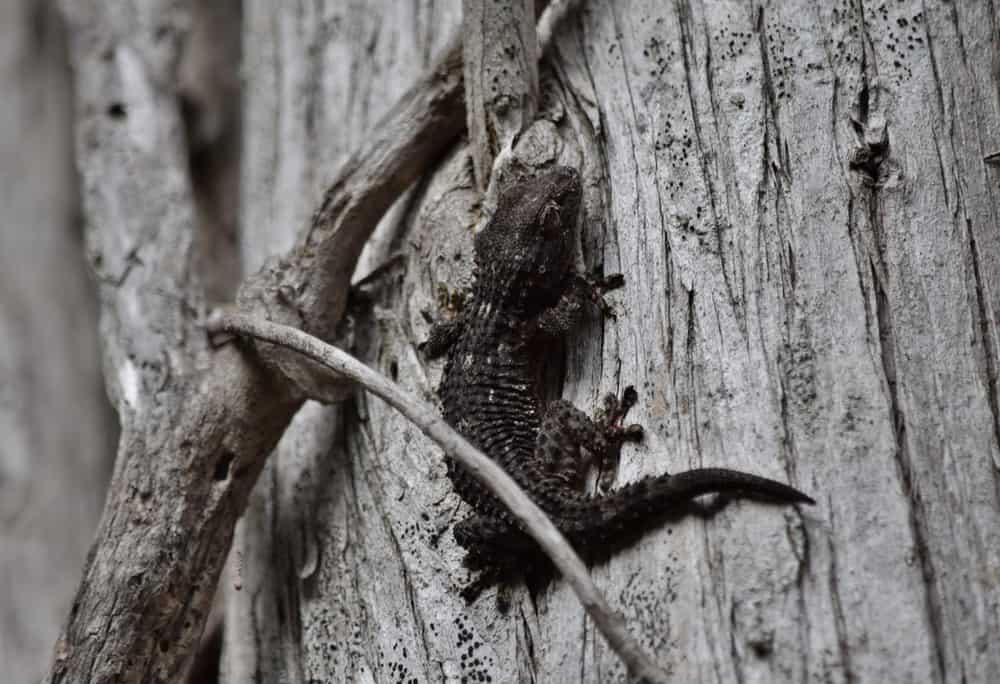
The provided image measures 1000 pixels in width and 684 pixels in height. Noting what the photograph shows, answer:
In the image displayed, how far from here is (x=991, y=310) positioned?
126 inches

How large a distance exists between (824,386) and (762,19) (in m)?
1.51

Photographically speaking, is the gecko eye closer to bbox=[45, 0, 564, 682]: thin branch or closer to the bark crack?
bbox=[45, 0, 564, 682]: thin branch

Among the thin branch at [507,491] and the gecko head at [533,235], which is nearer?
the thin branch at [507,491]

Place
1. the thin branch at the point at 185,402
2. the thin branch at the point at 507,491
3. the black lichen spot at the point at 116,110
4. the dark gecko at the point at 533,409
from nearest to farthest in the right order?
the thin branch at the point at 507,491 < the dark gecko at the point at 533,409 < the thin branch at the point at 185,402 < the black lichen spot at the point at 116,110

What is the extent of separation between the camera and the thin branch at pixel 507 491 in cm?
270

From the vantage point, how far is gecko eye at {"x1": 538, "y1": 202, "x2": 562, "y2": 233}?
380cm

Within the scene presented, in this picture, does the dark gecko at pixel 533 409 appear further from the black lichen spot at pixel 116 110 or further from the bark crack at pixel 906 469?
the black lichen spot at pixel 116 110

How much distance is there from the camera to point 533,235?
390 centimetres

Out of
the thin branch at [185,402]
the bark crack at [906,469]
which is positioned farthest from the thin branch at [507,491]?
the bark crack at [906,469]

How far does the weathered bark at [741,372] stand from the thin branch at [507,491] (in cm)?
29

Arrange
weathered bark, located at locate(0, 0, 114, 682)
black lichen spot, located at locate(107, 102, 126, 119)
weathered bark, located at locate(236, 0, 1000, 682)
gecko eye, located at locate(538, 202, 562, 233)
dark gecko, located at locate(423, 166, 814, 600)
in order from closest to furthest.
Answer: weathered bark, located at locate(236, 0, 1000, 682) < dark gecko, located at locate(423, 166, 814, 600) < gecko eye, located at locate(538, 202, 562, 233) < black lichen spot, located at locate(107, 102, 126, 119) < weathered bark, located at locate(0, 0, 114, 682)

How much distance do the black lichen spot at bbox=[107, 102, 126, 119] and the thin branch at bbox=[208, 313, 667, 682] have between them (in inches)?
84.4

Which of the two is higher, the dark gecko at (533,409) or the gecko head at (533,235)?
the gecko head at (533,235)

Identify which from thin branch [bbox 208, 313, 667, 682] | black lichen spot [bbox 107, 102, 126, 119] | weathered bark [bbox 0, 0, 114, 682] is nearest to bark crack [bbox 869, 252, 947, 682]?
thin branch [bbox 208, 313, 667, 682]
